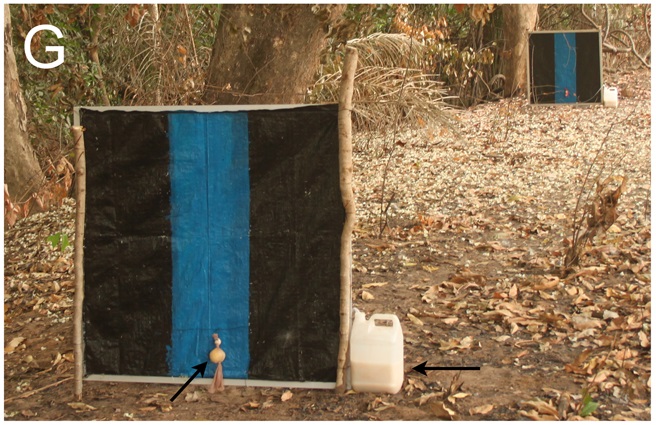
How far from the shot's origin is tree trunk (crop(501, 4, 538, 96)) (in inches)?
426

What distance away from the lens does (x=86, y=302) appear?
370 cm

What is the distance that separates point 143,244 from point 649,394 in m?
2.59

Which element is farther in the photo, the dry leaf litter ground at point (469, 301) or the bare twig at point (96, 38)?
the bare twig at point (96, 38)

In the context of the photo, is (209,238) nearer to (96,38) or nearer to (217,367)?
(217,367)

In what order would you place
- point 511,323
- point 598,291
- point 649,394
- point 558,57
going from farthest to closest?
point 558,57
point 598,291
point 511,323
point 649,394

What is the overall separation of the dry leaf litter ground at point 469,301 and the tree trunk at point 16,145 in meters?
0.41

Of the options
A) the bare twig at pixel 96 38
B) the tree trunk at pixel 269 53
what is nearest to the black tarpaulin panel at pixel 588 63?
the tree trunk at pixel 269 53

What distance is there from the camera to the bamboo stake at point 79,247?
3564 mm

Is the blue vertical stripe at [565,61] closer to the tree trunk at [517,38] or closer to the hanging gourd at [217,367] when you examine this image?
the tree trunk at [517,38]

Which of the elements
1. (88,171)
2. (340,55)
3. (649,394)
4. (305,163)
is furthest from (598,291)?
(340,55)

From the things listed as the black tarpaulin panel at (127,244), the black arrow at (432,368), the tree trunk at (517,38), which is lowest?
the black arrow at (432,368)

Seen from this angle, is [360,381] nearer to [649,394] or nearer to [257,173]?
[257,173]

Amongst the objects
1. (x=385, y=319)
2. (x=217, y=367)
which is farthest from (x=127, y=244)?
(x=385, y=319)

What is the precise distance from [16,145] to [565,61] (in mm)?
6597
